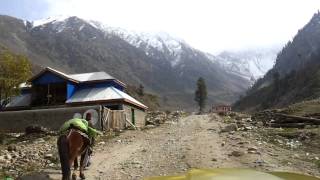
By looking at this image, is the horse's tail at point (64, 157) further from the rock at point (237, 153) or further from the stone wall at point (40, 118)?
the stone wall at point (40, 118)

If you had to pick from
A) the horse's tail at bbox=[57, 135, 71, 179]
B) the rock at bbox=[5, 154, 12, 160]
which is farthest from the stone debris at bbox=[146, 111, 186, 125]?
the horse's tail at bbox=[57, 135, 71, 179]

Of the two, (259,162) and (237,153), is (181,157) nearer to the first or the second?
(237,153)

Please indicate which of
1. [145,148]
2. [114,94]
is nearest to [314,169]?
[145,148]

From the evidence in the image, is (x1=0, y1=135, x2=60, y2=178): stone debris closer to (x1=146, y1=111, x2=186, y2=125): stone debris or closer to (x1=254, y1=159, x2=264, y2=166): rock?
(x1=254, y1=159, x2=264, y2=166): rock

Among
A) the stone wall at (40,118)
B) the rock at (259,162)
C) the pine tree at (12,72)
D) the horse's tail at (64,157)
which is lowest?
the rock at (259,162)

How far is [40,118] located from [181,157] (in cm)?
1995

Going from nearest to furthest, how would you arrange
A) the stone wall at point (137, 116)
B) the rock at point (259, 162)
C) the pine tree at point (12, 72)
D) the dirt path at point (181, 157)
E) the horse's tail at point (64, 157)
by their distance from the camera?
the horse's tail at point (64, 157) < the dirt path at point (181, 157) < the rock at point (259, 162) < the pine tree at point (12, 72) < the stone wall at point (137, 116)

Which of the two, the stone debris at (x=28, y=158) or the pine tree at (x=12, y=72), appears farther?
the pine tree at (x=12, y=72)

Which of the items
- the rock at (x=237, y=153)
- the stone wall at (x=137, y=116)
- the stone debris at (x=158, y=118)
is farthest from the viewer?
the stone debris at (x=158, y=118)

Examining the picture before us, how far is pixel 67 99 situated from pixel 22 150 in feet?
73.3

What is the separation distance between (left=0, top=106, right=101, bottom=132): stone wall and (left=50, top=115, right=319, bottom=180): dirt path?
1099cm

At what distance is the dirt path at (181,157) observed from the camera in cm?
1723

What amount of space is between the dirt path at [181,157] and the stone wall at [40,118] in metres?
11.0

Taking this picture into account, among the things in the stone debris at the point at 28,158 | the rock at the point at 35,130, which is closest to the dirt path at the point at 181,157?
the stone debris at the point at 28,158
